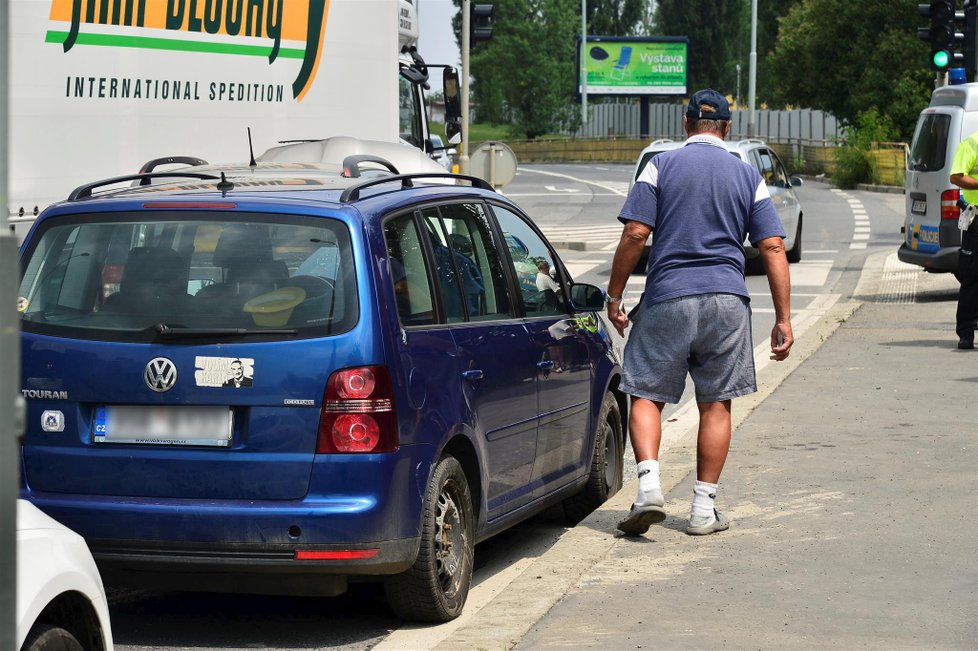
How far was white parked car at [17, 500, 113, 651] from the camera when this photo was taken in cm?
376

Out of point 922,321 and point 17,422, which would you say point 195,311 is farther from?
point 922,321

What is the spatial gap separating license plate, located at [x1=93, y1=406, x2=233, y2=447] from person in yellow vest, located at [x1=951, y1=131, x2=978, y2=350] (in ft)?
29.3

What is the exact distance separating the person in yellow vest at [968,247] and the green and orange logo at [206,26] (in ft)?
17.8

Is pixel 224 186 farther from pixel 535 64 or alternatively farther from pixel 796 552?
pixel 535 64

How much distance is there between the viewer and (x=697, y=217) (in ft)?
21.9

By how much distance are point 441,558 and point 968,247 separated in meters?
8.68

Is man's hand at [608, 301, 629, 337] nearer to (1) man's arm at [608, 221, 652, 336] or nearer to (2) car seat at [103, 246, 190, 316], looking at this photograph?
(1) man's arm at [608, 221, 652, 336]

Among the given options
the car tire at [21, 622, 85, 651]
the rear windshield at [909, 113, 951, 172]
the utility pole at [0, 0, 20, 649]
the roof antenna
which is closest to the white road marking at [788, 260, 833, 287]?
the rear windshield at [909, 113, 951, 172]

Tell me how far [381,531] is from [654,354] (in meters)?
1.93

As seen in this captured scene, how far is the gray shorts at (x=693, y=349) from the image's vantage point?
666cm

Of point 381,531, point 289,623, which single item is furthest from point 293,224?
point 289,623

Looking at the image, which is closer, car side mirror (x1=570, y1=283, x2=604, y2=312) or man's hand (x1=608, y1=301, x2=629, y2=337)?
man's hand (x1=608, y1=301, x2=629, y2=337)

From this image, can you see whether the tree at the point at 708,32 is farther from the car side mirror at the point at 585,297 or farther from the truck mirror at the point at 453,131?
the car side mirror at the point at 585,297

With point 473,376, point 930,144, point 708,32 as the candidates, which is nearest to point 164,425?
point 473,376
